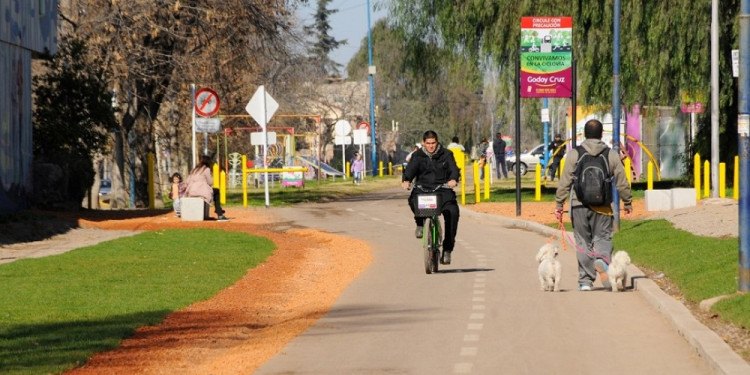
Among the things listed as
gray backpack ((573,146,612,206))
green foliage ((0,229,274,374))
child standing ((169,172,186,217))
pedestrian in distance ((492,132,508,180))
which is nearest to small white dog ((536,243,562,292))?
gray backpack ((573,146,612,206))

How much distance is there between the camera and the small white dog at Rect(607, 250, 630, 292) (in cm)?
1529

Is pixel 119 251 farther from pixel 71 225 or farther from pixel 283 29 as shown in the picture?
pixel 283 29

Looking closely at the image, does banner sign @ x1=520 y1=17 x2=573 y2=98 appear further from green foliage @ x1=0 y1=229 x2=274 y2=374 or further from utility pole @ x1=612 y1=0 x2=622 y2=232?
green foliage @ x1=0 y1=229 x2=274 y2=374

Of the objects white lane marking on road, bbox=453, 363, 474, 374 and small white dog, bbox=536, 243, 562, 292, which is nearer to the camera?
white lane marking on road, bbox=453, 363, 474, 374

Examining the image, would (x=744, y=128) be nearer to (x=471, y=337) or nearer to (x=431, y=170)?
(x=471, y=337)

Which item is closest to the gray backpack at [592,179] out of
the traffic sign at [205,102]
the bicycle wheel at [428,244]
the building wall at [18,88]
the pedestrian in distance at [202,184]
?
the bicycle wheel at [428,244]

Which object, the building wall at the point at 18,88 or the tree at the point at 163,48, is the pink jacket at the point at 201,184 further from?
the tree at the point at 163,48

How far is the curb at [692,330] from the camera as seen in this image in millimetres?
9656

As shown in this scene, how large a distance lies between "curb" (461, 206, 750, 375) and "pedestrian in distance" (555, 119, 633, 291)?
56 centimetres

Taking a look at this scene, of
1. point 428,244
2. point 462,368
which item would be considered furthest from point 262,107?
point 462,368

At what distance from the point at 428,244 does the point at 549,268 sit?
8.09ft

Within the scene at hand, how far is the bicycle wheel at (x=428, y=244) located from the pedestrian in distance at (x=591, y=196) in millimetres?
2388

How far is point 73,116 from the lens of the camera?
33.0 meters

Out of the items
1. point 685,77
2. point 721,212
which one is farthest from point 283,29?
point 721,212
